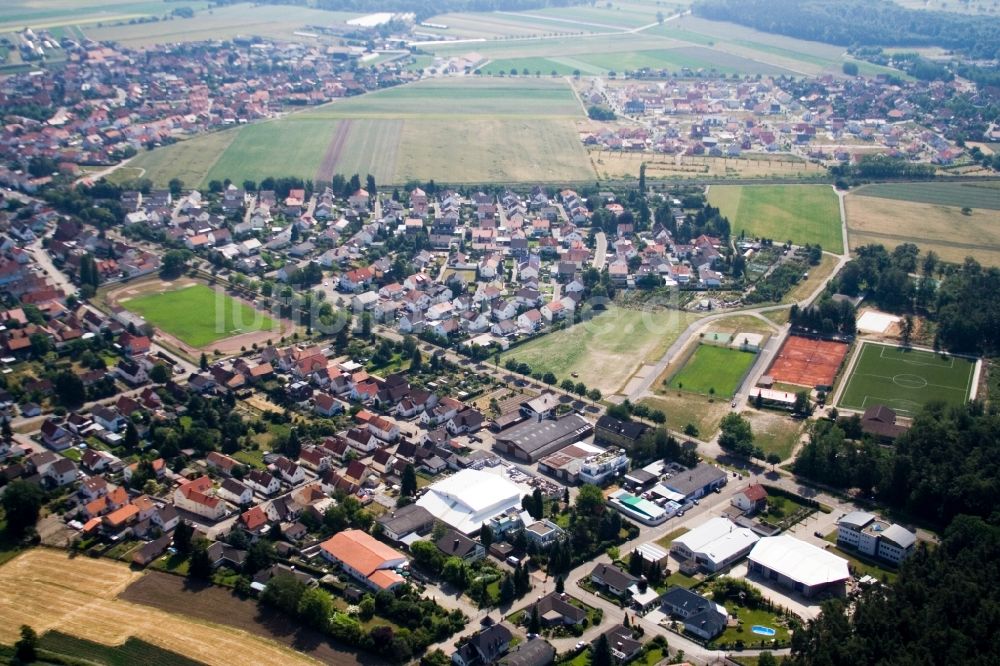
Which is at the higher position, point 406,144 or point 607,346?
point 406,144

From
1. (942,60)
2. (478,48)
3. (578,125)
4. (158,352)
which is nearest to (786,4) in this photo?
(942,60)

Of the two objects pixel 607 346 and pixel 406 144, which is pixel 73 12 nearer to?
pixel 406 144

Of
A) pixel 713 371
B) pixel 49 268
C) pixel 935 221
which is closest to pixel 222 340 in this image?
pixel 49 268

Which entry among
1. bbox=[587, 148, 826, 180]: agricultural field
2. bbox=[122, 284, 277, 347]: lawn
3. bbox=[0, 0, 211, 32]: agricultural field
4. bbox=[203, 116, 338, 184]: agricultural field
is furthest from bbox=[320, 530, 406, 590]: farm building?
bbox=[0, 0, 211, 32]: agricultural field

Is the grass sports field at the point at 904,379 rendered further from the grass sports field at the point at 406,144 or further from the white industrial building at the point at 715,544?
the grass sports field at the point at 406,144

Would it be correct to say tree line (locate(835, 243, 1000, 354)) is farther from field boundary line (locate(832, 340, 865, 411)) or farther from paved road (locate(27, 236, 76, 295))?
paved road (locate(27, 236, 76, 295))

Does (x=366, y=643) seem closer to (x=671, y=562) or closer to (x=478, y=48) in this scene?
(x=671, y=562)
